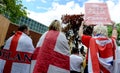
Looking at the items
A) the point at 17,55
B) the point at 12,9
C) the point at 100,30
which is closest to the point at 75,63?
the point at 17,55

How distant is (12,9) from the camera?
28.7 meters

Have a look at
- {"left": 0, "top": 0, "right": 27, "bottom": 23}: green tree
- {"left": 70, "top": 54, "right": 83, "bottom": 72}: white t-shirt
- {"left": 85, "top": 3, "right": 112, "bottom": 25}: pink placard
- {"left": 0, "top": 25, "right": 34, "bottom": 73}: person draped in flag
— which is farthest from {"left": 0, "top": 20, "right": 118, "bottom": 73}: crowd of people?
{"left": 0, "top": 0, "right": 27, "bottom": 23}: green tree

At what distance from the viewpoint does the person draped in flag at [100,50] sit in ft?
19.5

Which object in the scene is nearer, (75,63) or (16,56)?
(16,56)

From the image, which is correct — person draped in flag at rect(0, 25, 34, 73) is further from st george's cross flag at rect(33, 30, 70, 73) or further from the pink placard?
the pink placard

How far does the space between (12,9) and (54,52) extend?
2278 cm

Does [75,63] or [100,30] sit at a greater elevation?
[100,30]

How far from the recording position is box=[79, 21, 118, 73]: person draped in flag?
19.5ft

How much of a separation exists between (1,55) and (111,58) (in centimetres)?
249

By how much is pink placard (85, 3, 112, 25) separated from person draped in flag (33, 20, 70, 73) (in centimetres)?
63

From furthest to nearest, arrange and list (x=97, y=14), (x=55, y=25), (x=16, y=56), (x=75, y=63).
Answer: (x=75, y=63)
(x=16, y=56)
(x=55, y=25)
(x=97, y=14)

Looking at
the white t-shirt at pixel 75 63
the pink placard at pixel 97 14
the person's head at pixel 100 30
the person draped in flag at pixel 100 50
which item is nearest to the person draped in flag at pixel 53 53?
the person draped in flag at pixel 100 50

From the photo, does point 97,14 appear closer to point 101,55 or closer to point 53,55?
point 101,55

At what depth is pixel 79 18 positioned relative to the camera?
66.9ft
